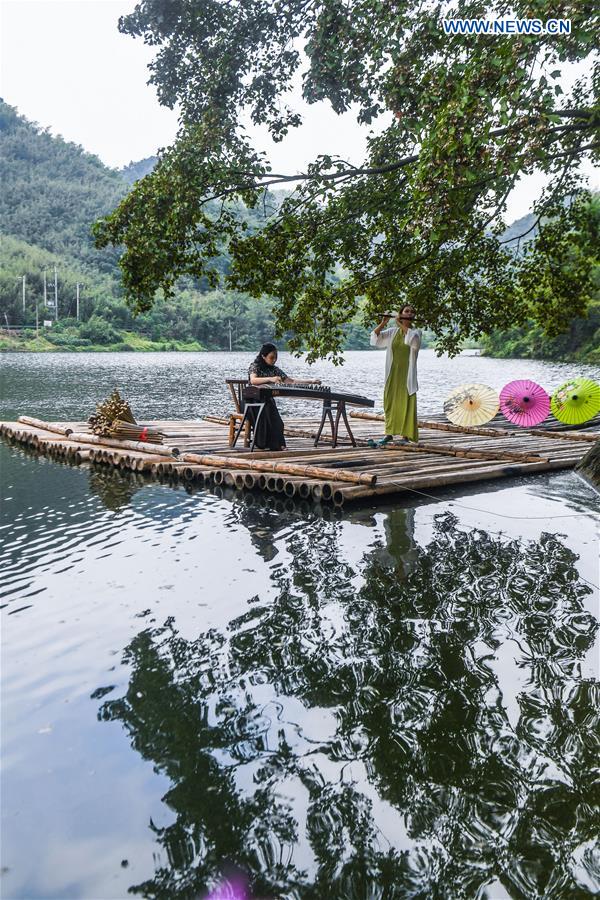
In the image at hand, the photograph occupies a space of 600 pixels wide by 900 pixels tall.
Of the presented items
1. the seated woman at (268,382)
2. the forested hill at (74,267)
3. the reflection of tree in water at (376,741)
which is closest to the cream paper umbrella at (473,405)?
the seated woman at (268,382)

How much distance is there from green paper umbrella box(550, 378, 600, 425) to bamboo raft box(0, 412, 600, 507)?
0.49m

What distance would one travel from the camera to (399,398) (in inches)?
422

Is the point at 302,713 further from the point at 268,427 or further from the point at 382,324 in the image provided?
the point at 382,324

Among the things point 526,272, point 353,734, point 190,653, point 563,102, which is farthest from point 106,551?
point 563,102

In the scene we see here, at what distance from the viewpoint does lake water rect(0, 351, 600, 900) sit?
272 cm

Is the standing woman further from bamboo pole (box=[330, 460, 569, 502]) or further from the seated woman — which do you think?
bamboo pole (box=[330, 460, 569, 502])

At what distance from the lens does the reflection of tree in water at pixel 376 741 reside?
2.69m

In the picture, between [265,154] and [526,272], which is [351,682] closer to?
[265,154]

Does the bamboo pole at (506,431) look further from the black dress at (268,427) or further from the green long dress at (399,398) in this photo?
the black dress at (268,427)

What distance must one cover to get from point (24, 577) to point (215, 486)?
4144mm

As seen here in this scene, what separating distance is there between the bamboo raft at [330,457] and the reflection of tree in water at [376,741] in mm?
3207

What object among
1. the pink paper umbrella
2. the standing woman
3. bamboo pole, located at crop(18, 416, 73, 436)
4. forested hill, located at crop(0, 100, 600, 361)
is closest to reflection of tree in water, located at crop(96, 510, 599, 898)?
the standing woman

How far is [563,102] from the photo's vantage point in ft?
32.1

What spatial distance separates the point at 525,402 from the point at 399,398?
3449 millimetres
